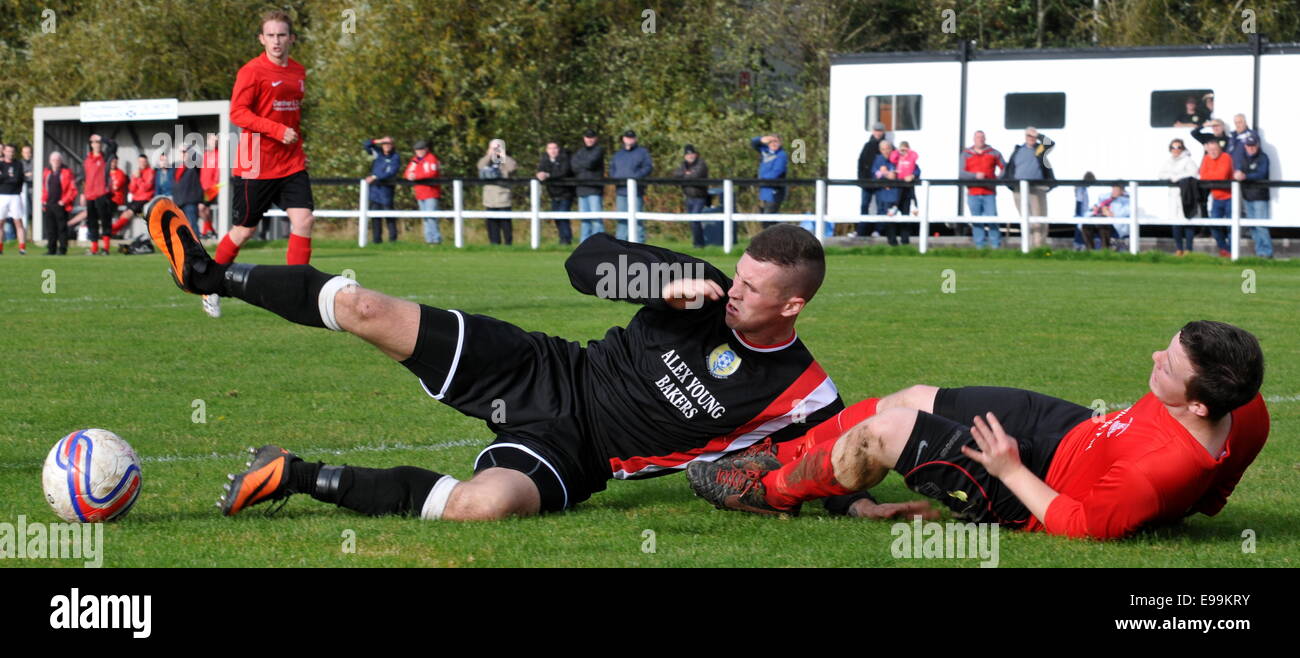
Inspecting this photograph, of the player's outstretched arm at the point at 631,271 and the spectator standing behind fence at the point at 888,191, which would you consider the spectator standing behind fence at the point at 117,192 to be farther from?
the player's outstretched arm at the point at 631,271

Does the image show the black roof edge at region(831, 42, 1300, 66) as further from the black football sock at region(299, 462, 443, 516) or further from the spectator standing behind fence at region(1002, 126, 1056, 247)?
the black football sock at region(299, 462, 443, 516)

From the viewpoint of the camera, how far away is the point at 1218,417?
5.10m

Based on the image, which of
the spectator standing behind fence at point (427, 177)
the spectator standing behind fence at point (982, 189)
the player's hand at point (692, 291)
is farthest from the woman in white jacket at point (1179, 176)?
the player's hand at point (692, 291)

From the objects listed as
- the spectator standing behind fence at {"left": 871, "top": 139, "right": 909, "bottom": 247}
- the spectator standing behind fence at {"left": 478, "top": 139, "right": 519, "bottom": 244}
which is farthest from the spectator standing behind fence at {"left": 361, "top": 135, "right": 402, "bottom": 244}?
the spectator standing behind fence at {"left": 871, "top": 139, "right": 909, "bottom": 247}

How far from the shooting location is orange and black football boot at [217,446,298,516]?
Result: 5590mm

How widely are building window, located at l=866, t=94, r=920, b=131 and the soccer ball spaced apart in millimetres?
25380

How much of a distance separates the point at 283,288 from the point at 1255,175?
71.3ft

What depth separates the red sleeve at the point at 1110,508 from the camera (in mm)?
5168

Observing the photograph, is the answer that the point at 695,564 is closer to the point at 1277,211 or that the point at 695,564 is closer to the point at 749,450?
the point at 749,450

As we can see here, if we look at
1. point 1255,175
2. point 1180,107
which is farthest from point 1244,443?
point 1180,107

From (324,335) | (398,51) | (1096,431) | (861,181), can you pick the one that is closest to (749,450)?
(1096,431)

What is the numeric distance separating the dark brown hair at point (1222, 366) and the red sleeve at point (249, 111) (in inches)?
371

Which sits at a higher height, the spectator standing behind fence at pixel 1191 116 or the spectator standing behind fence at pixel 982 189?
the spectator standing behind fence at pixel 1191 116

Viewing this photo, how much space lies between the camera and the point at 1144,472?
16.9 ft
